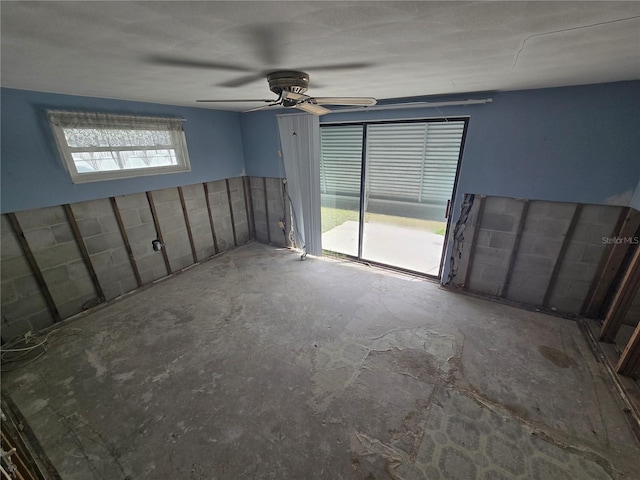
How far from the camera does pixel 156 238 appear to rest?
3.97 m

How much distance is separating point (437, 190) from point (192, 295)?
148 inches

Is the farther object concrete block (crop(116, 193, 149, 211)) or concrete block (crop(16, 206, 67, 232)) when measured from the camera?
concrete block (crop(116, 193, 149, 211))

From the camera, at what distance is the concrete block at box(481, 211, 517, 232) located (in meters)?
3.11

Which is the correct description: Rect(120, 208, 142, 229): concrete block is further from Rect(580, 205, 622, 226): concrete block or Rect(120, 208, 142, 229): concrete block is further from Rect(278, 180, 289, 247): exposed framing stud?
Rect(580, 205, 622, 226): concrete block

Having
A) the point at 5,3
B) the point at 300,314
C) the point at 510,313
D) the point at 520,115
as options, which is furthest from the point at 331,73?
the point at 510,313

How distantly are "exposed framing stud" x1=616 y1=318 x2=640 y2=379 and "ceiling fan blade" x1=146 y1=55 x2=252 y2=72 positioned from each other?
150 inches

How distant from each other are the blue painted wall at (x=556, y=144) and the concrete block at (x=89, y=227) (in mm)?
4306

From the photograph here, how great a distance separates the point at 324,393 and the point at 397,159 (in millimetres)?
3171

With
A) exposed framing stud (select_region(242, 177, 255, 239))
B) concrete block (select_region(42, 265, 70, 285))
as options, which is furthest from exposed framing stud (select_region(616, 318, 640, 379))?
concrete block (select_region(42, 265, 70, 285))

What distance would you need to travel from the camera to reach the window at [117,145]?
291cm

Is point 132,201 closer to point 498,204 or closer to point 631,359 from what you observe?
point 498,204

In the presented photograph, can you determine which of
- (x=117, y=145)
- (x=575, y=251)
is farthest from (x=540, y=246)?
(x=117, y=145)

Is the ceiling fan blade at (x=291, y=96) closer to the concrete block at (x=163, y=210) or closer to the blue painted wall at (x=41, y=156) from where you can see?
the blue painted wall at (x=41, y=156)

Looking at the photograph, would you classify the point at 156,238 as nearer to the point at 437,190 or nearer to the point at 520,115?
the point at 437,190
